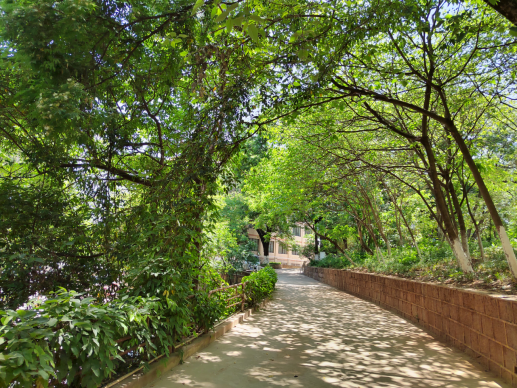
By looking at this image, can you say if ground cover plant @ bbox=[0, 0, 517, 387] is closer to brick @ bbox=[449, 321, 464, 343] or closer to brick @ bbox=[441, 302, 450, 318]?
brick @ bbox=[441, 302, 450, 318]

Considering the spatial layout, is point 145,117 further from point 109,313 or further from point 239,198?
point 239,198

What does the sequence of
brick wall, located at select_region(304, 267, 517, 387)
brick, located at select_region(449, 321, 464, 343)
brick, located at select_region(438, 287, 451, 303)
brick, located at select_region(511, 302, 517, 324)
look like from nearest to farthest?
1. brick, located at select_region(511, 302, 517, 324)
2. brick wall, located at select_region(304, 267, 517, 387)
3. brick, located at select_region(449, 321, 464, 343)
4. brick, located at select_region(438, 287, 451, 303)

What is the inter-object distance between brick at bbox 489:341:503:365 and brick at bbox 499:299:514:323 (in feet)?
1.53

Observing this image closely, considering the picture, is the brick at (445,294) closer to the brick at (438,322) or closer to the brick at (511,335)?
the brick at (438,322)

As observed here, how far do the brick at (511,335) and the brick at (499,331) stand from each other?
11cm

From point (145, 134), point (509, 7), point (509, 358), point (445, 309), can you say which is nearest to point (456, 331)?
point (445, 309)

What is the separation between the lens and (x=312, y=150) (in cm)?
1291

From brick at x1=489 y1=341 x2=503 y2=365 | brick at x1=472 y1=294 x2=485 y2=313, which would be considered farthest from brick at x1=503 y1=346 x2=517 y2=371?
brick at x1=472 y1=294 x2=485 y2=313

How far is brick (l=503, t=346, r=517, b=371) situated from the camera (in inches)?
193

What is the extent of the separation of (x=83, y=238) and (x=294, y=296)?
11682mm

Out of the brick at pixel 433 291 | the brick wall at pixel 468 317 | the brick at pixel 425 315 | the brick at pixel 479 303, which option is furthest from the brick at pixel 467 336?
the brick at pixel 425 315

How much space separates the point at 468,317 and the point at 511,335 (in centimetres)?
155

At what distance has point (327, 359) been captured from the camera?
6246mm

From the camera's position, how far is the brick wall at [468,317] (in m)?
5.11
